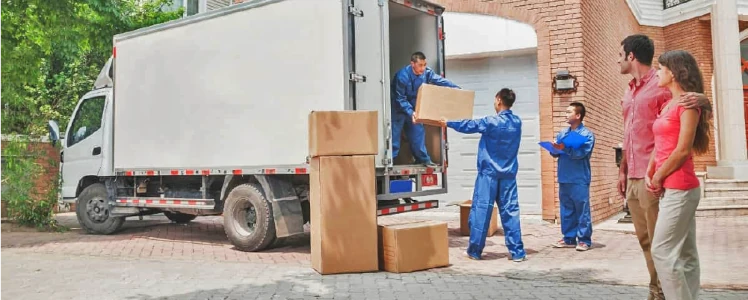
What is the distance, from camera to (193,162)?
8.00 metres

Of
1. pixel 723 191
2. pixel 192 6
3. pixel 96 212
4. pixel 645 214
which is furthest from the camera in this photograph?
pixel 192 6

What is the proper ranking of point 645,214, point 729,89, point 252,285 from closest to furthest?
point 645,214
point 252,285
point 729,89

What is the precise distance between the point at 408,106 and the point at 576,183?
2219mm

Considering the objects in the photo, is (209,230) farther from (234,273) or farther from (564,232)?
(564,232)

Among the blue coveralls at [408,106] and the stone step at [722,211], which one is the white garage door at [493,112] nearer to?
the blue coveralls at [408,106]

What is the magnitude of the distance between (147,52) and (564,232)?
624cm

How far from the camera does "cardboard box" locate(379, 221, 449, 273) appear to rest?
18.9 feet

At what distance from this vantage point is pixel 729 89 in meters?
12.7

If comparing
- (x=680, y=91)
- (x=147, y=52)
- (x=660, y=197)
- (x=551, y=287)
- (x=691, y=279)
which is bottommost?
(x=551, y=287)

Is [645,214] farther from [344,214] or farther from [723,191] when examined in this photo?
[723,191]

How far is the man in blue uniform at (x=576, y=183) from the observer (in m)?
7.11

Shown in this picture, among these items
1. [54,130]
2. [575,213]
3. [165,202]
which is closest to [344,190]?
[575,213]

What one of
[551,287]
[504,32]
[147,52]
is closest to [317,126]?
[551,287]

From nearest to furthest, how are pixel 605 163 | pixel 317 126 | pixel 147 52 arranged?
pixel 317 126 → pixel 147 52 → pixel 605 163
